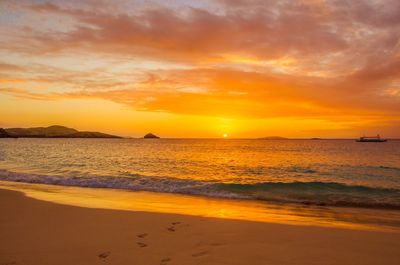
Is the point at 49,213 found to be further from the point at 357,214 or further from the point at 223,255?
the point at 357,214

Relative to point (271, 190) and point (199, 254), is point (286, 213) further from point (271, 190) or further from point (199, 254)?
point (271, 190)

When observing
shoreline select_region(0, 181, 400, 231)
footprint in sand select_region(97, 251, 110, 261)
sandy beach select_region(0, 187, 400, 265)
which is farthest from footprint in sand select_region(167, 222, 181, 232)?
footprint in sand select_region(97, 251, 110, 261)

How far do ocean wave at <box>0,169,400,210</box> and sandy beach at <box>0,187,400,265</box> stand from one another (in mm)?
7017

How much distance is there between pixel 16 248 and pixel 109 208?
15.4ft

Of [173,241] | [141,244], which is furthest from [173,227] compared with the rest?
[141,244]

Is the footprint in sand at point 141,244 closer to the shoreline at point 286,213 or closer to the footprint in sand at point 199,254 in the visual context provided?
the footprint in sand at point 199,254

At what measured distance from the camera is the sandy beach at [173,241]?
6.14 meters

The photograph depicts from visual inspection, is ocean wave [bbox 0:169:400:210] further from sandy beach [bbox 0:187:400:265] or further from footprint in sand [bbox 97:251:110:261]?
footprint in sand [bbox 97:251:110:261]

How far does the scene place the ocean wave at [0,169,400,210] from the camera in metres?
15.7

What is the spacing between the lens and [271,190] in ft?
61.7

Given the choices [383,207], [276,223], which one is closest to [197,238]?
[276,223]

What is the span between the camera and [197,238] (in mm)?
7496

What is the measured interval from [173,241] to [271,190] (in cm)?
1255

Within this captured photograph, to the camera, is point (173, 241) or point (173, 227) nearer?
point (173, 241)
